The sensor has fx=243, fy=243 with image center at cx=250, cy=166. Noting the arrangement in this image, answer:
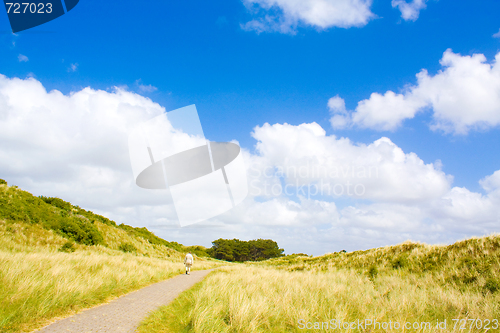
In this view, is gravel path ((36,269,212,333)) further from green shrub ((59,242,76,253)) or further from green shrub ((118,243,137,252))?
green shrub ((118,243,137,252))

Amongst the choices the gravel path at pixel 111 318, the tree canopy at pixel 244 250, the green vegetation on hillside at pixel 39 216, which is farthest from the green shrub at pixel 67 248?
the tree canopy at pixel 244 250

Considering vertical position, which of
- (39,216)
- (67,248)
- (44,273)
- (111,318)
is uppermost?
(39,216)

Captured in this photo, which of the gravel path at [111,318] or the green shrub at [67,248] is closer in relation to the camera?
the gravel path at [111,318]

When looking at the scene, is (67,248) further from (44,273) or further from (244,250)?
(244,250)

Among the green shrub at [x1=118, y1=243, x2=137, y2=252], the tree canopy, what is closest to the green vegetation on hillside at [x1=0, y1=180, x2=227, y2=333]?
the green shrub at [x1=118, y1=243, x2=137, y2=252]

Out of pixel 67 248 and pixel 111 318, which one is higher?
pixel 67 248

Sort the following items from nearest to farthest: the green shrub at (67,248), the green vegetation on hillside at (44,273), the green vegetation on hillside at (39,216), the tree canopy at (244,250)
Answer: the green vegetation on hillside at (44,273), the green shrub at (67,248), the green vegetation on hillside at (39,216), the tree canopy at (244,250)

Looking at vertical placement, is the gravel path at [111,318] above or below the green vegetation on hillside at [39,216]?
below

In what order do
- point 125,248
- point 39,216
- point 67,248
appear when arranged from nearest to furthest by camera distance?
1. point 67,248
2. point 39,216
3. point 125,248

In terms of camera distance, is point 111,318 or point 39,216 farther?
point 39,216

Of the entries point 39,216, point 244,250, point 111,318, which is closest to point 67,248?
A: point 39,216

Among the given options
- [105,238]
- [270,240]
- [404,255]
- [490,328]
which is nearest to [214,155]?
[490,328]

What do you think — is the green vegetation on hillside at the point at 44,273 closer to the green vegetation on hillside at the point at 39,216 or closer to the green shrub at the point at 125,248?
the green vegetation on hillside at the point at 39,216

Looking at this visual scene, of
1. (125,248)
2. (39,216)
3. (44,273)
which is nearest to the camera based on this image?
(44,273)
